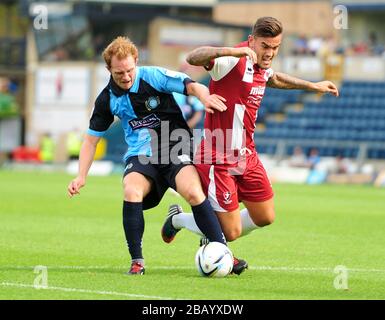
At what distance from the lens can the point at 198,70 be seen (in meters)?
40.3

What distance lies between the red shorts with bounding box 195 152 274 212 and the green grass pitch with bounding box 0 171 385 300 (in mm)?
649

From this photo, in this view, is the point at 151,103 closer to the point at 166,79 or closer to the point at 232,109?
the point at 166,79

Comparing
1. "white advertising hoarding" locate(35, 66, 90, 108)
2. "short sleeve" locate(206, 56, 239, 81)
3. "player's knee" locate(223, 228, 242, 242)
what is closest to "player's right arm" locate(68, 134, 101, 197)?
"short sleeve" locate(206, 56, 239, 81)

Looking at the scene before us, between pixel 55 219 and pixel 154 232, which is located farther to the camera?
pixel 55 219

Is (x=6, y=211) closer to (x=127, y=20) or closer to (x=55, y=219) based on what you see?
(x=55, y=219)

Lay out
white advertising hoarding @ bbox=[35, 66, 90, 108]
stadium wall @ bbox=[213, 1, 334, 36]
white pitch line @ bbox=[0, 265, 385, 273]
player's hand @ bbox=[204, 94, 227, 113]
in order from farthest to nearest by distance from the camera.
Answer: stadium wall @ bbox=[213, 1, 334, 36], white advertising hoarding @ bbox=[35, 66, 90, 108], white pitch line @ bbox=[0, 265, 385, 273], player's hand @ bbox=[204, 94, 227, 113]

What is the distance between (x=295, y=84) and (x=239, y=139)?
34.0 inches

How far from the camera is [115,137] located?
39531 mm

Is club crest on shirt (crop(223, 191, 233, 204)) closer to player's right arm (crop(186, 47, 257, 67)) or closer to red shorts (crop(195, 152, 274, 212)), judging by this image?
red shorts (crop(195, 152, 274, 212))

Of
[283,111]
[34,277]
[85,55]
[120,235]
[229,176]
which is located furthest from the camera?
[85,55]

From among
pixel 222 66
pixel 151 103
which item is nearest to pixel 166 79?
pixel 151 103

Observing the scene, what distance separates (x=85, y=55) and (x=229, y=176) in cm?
3318

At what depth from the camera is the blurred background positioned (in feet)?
110
